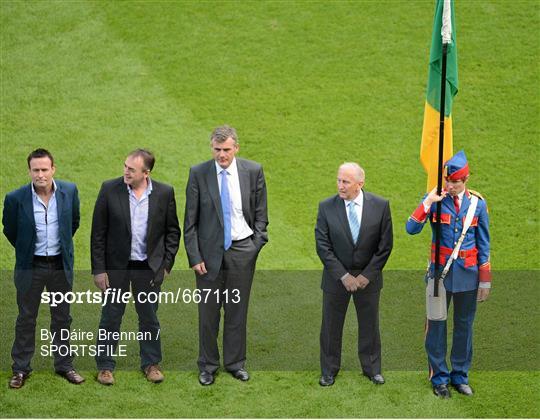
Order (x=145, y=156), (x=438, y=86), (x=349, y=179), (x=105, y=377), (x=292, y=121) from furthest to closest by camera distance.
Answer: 1. (x=292, y=121)
2. (x=438, y=86)
3. (x=105, y=377)
4. (x=145, y=156)
5. (x=349, y=179)

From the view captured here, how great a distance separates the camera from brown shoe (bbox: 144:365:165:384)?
356 inches

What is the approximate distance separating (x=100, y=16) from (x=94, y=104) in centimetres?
160

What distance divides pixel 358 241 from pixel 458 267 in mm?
738

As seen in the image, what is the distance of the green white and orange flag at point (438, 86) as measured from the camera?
29.1 feet

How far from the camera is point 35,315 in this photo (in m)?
8.98

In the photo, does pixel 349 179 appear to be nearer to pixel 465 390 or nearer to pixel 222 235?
pixel 222 235

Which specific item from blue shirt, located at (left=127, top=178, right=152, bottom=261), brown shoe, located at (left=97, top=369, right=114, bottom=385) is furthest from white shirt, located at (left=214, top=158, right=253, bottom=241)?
brown shoe, located at (left=97, top=369, right=114, bottom=385)

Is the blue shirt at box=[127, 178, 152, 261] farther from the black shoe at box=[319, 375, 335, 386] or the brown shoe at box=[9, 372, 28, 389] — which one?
the black shoe at box=[319, 375, 335, 386]

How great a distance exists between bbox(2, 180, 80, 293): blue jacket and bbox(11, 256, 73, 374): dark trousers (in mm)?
51

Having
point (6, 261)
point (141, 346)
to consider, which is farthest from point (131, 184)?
point (6, 261)

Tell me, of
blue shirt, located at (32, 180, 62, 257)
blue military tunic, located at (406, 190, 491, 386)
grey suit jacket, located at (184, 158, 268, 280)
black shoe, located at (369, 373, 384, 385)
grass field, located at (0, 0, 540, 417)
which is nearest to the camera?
blue military tunic, located at (406, 190, 491, 386)

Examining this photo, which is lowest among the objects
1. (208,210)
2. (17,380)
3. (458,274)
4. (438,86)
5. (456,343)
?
(17,380)

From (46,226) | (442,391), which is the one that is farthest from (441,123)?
(46,226)

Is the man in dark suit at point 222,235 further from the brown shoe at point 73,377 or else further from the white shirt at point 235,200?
the brown shoe at point 73,377
